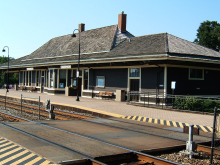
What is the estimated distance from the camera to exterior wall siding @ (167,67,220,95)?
71.4 feet

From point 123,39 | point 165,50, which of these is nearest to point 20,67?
point 123,39

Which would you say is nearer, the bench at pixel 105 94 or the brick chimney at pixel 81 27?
the bench at pixel 105 94

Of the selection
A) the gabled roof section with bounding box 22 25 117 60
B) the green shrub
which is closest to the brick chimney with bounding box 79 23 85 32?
the gabled roof section with bounding box 22 25 117 60

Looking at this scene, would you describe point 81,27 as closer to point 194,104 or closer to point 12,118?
point 194,104

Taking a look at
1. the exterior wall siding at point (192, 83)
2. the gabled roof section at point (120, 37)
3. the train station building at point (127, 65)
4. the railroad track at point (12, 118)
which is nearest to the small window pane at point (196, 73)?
the train station building at point (127, 65)

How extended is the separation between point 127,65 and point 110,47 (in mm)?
5607

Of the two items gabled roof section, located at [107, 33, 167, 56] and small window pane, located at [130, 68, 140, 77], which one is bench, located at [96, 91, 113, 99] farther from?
gabled roof section, located at [107, 33, 167, 56]

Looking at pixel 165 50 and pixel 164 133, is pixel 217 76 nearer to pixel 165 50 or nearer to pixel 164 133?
pixel 165 50

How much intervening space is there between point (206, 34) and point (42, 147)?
62.1 metres

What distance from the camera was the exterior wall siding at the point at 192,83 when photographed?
2175cm

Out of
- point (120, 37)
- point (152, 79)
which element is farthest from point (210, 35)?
point (152, 79)

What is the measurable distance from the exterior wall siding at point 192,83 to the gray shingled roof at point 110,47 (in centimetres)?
150

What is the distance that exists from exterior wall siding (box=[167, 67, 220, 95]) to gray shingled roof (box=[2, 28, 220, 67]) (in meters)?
1.50

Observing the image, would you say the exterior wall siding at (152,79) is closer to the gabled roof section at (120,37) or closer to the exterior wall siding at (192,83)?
the exterior wall siding at (192,83)
